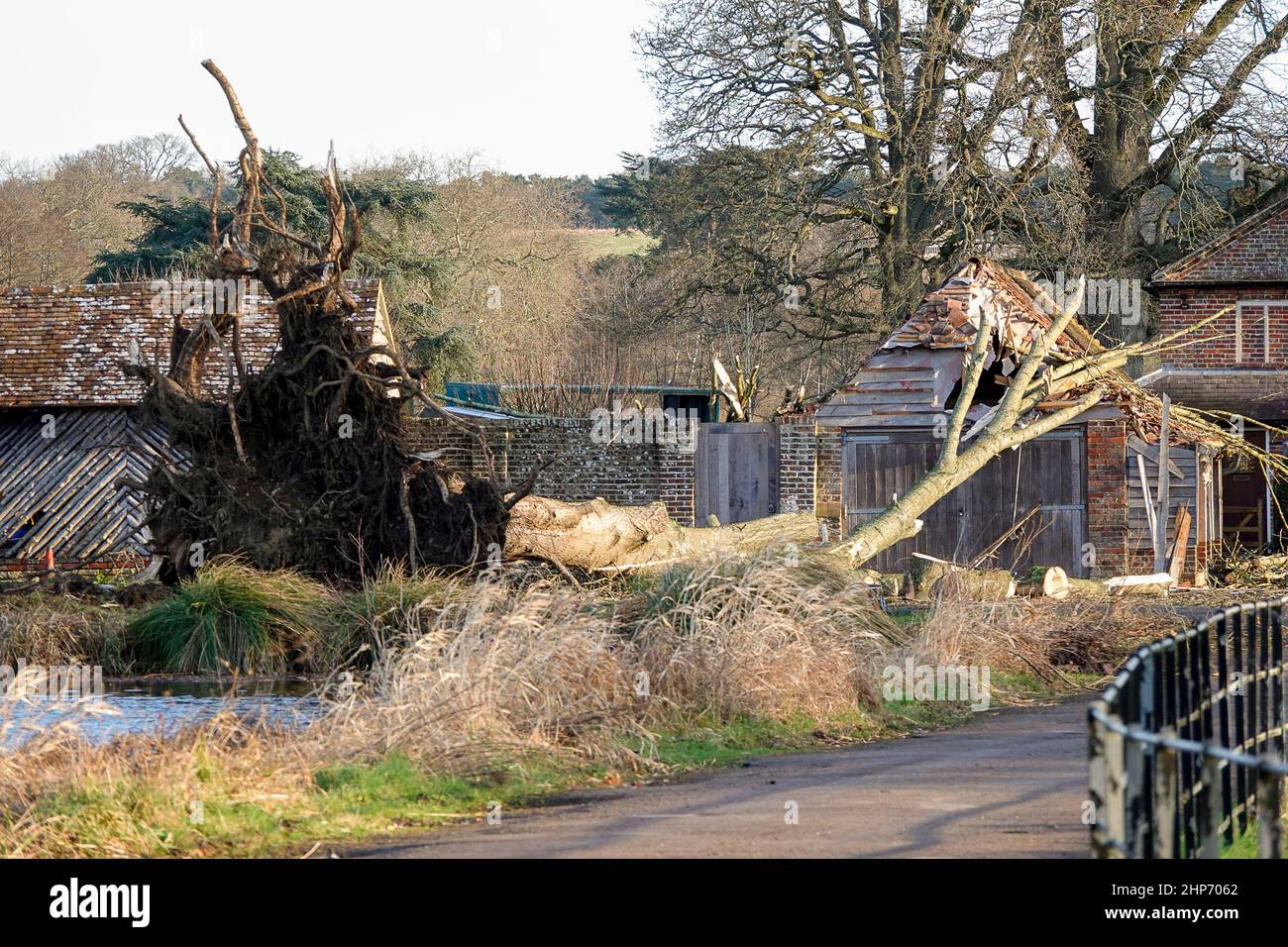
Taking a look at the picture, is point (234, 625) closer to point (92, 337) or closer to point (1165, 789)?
point (1165, 789)

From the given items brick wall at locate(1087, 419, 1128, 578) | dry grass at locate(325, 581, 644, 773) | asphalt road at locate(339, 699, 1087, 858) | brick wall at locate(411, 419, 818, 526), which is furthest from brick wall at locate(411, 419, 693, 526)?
asphalt road at locate(339, 699, 1087, 858)

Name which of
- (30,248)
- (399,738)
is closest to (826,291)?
(399,738)

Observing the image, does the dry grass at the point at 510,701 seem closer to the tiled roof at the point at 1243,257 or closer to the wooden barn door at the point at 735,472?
the wooden barn door at the point at 735,472

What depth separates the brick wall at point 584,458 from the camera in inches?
993

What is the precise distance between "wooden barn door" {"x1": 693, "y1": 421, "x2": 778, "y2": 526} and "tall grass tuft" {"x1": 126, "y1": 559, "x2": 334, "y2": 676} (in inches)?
426

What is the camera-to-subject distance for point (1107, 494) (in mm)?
20953

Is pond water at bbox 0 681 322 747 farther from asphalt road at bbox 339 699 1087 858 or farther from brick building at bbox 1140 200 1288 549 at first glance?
brick building at bbox 1140 200 1288 549

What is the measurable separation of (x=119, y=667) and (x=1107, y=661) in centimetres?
951

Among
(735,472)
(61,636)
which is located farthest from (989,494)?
(61,636)

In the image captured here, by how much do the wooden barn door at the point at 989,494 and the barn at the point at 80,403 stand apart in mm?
9020

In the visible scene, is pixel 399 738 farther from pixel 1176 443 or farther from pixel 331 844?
pixel 1176 443

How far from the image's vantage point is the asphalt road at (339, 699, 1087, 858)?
7047mm

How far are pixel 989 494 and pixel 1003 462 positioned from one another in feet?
1.67

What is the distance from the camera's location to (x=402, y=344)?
3472 centimetres
